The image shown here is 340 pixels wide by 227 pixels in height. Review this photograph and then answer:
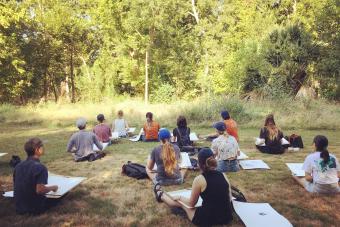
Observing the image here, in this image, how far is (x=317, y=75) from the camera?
26.4m

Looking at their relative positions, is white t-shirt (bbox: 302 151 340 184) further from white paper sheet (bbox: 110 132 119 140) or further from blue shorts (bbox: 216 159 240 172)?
white paper sheet (bbox: 110 132 119 140)

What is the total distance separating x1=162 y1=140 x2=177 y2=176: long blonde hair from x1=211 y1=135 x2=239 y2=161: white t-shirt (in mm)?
1393

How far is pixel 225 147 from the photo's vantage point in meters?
8.12

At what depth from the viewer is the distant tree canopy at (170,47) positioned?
24.7m

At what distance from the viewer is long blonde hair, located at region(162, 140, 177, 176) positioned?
7004 millimetres

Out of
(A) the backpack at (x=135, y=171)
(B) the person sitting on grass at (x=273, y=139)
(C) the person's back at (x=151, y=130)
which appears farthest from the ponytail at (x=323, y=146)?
(C) the person's back at (x=151, y=130)

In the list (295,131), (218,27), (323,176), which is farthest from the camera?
(218,27)

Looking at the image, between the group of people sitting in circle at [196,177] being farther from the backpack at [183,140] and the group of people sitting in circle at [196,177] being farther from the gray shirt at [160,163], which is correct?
the backpack at [183,140]

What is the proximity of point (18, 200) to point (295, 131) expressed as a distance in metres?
12.3

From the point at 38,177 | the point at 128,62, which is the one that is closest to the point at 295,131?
the point at 38,177

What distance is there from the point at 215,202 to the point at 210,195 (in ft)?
0.51

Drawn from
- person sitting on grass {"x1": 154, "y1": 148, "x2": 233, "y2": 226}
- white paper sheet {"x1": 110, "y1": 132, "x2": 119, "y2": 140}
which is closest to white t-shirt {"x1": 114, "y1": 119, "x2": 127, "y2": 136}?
white paper sheet {"x1": 110, "y1": 132, "x2": 119, "y2": 140}

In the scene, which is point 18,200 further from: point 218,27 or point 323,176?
point 218,27

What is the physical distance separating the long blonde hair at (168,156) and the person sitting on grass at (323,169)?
95.9 inches
